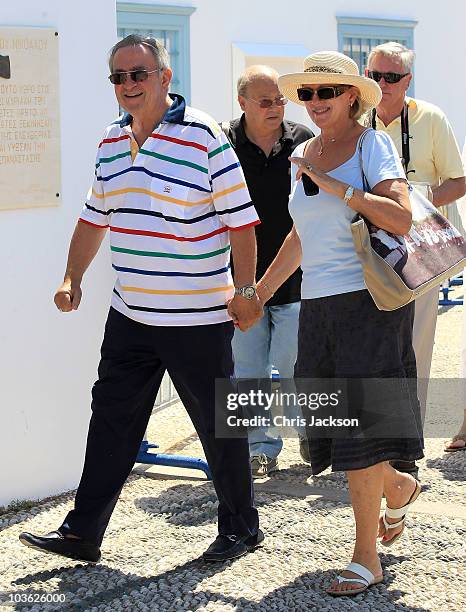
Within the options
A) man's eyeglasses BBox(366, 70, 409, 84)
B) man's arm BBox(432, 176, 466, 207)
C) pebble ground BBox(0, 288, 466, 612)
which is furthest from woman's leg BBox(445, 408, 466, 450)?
man's eyeglasses BBox(366, 70, 409, 84)

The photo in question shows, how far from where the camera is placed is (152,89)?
4.38 metres

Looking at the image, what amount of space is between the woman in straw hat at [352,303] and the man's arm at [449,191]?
1458 millimetres

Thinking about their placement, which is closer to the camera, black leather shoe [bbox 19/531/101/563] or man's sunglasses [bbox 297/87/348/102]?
man's sunglasses [bbox 297/87/348/102]

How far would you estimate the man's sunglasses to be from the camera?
4180 millimetres

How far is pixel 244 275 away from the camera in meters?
4.42

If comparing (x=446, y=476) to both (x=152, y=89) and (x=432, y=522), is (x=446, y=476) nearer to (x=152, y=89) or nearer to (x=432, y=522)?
(x=432, y=522)

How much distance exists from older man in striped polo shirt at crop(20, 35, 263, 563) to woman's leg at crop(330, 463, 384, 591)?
528 mm

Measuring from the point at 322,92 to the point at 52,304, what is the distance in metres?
1.78

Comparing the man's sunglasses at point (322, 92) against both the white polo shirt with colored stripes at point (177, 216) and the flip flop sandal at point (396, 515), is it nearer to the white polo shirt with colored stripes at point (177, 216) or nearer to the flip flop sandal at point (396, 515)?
the white polo shirt with colored stripes at point (177, 216)

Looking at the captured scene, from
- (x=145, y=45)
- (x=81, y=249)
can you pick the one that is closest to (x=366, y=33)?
(x=81, y=249)

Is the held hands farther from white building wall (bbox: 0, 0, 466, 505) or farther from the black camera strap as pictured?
the black camera strap

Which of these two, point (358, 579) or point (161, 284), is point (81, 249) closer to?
point (161, 284)

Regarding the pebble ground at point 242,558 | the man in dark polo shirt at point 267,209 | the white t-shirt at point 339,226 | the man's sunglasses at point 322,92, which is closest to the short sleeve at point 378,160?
the white t-shirt at point 339,226

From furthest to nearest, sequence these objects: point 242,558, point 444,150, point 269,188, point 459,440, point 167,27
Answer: point 167,27, point 459,440, point 269,188, point 444,150, point 242,558
